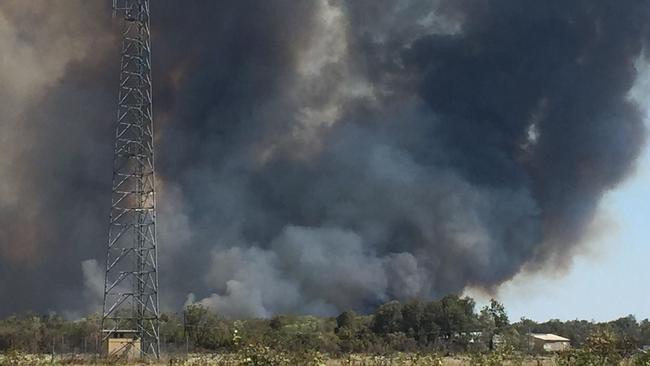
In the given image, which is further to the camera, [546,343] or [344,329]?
[546,343]

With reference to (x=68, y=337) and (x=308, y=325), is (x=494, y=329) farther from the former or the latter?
(x=68, y=337)

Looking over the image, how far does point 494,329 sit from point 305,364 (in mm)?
50455

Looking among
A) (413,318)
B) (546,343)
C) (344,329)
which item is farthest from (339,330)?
(546,343)

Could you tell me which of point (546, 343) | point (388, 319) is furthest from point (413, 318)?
point (546, 343)

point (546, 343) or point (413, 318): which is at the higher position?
point (413, 318)

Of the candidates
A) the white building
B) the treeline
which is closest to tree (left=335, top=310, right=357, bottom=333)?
the treeline

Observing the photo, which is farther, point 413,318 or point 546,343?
point 546,343

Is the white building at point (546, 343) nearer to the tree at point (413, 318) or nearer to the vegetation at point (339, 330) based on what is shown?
the vegetation at point (339, 330)

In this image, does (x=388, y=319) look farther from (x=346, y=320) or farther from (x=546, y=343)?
(x=546, y=343)

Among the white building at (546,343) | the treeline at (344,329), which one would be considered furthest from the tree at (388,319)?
the white building at (546,343)

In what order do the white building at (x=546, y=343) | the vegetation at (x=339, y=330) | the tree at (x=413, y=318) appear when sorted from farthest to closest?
the tree at (x=413, y=318)
the white building at (x=546, y=343)
the vegetation at (x=339, y=330)

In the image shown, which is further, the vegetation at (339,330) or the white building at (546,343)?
the white building at (546,343)

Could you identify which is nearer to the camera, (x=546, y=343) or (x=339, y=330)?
(x=339, y=330)

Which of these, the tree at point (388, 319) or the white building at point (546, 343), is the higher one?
the tree at point (388, 319)
